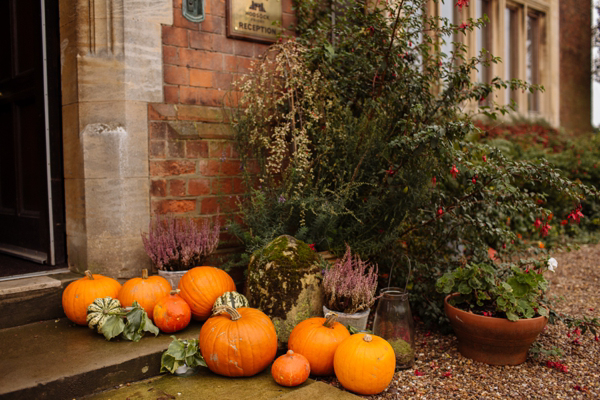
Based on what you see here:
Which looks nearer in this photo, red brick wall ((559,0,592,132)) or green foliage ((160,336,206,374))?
green foliage ((160,336,206,374))

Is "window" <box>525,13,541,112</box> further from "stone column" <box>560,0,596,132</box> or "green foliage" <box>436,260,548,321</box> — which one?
"green foliage" <box>436,260,548,321</box>

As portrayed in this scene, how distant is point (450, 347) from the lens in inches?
130

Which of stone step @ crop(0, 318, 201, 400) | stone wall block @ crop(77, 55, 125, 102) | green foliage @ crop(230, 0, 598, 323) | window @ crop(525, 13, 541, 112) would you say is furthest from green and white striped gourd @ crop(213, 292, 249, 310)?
window @ crop(525, 13, 541, 112)

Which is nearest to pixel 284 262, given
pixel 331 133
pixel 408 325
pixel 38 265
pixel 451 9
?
pixel 408 325

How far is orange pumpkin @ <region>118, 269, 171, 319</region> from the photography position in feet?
10.1

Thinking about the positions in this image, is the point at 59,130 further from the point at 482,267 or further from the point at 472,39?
the point at 472,39

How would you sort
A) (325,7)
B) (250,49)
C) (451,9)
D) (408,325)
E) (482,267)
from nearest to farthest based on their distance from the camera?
(408,325), (482,267), (250,49), (325,7), (451,9)

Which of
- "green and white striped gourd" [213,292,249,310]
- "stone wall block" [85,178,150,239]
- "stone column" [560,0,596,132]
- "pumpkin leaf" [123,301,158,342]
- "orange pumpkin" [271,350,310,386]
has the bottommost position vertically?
"orange pumpkin" [271,350,310,386]

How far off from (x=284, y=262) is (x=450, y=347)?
1.28m

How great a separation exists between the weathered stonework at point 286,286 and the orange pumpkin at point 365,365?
538 millimetres

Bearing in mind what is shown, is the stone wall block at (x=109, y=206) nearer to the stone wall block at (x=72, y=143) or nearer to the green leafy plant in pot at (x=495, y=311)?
the stone wall block at (x=72, y=143)

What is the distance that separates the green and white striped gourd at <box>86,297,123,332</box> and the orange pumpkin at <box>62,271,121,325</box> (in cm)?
9

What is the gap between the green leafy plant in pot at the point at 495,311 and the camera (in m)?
2.93

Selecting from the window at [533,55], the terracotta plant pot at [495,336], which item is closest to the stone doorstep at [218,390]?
the terracotta plant pot at [495,336]
